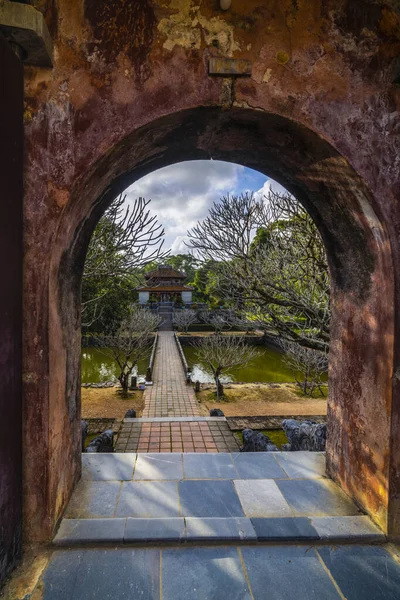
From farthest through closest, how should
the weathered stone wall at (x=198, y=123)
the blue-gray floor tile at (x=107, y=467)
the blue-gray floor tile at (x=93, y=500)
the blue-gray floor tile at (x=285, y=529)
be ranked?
the blue-gray floor tile at (x=107, y=467), the blue-gray floor tile at (x=93, y=500), the blue-gray floor tile at (x=285, y=529), the weathered stone wall at (x=198, y=123)

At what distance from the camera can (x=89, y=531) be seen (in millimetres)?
2154

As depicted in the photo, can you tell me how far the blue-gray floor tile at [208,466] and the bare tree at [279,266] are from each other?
2.85 m

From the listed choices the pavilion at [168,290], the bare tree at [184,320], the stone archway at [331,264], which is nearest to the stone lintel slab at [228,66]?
the stone archway at [331,264]

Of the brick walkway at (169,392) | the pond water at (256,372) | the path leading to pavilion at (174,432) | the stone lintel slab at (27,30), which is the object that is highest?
the stone lintel slab at (27,30)

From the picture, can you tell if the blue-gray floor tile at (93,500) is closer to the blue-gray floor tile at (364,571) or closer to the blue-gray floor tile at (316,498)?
the blue-gray floor tile at (316,498)

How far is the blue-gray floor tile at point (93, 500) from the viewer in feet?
7.70

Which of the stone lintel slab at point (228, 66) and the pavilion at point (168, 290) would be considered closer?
the stone lintel slab at point (228, 66)

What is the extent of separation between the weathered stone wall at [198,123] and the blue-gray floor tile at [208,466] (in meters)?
1.07

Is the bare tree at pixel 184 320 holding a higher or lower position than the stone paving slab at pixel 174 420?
higher

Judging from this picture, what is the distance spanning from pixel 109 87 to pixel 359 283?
228cm

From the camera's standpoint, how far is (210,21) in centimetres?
209

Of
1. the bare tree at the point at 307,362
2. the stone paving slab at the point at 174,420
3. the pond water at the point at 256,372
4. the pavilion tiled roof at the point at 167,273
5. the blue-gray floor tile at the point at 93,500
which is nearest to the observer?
the blue-gray floor tile at the point at 93,500

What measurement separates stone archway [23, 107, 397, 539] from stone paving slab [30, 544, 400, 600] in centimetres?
29

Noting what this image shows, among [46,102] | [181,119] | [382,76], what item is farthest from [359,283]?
[46,102]
